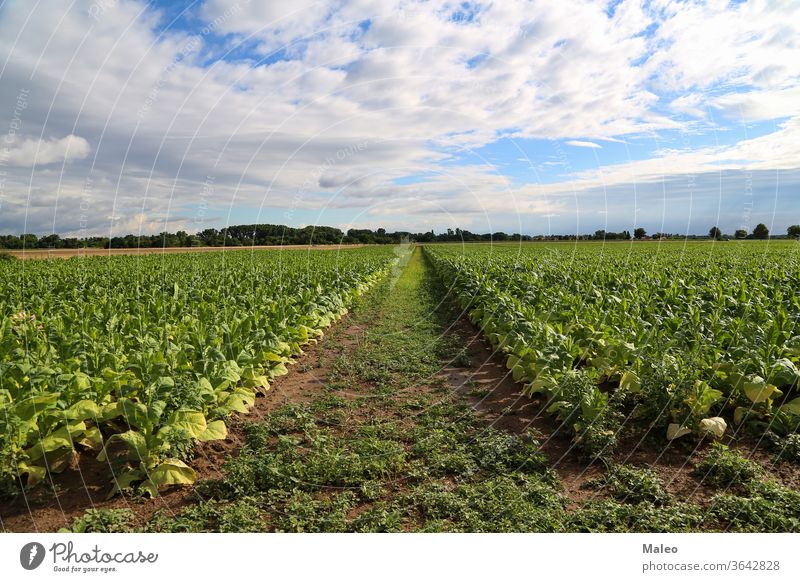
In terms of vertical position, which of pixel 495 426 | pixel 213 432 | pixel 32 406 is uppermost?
pixel 32 406

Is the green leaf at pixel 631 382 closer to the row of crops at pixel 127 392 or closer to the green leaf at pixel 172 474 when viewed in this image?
the row of crops at pixel 127 392

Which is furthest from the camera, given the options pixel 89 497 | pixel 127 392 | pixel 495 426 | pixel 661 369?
pixel 495 426

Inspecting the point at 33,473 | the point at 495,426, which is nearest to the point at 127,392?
the point at 33,473

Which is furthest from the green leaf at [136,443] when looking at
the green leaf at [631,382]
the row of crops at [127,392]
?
the green leaf at [631,382]

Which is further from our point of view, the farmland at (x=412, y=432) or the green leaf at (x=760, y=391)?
the green leaf at (x=760, y=391)

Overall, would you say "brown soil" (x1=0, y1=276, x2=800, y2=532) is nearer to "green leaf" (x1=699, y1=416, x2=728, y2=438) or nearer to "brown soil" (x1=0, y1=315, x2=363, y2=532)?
"brown soil" (x1=0, y1=315, x2=363, y2=532)

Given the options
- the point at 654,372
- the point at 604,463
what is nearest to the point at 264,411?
the point at 604,463

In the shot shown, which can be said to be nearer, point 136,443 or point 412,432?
point 136,443

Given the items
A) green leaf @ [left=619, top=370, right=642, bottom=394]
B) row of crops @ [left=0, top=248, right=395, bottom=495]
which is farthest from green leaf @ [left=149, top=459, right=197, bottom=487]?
green leaf @ [left=619, top=370, right=642, bottom=394]

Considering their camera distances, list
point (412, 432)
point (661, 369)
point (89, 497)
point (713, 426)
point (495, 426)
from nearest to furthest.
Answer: point (89, 497), point (713, 426), point (661, 369), point (412, 432), point (495, 426)

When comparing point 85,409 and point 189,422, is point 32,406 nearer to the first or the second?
point 85,409

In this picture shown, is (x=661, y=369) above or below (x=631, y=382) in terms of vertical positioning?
above

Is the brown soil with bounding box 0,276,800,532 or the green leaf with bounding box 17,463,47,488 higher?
the green leaf with bounding box 17,463,47,488

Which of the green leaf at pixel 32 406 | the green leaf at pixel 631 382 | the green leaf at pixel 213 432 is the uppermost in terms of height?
the green leaf at pixel 32 406
